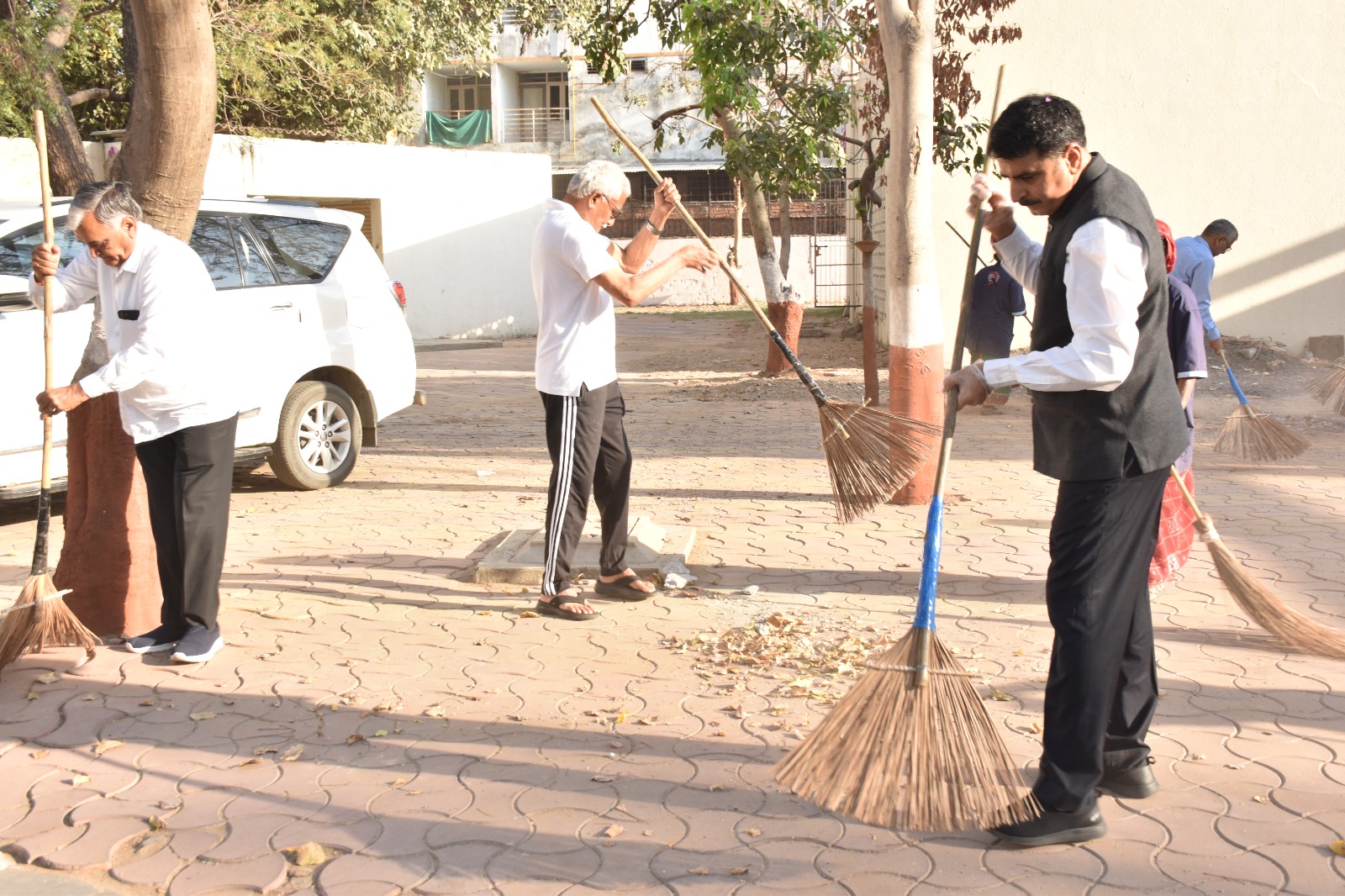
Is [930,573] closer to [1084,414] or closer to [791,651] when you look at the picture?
[1084,414]

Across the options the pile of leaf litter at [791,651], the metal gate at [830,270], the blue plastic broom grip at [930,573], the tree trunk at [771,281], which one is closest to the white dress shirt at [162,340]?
the pile of leaf litter at [791,651]

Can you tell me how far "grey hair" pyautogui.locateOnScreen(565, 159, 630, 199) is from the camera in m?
5.04

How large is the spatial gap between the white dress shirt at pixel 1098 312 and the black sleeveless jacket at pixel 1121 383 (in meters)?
0.07

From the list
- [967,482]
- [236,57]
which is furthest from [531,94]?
[967,482]

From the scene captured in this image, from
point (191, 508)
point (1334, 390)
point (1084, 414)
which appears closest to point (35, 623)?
point (191, 508)

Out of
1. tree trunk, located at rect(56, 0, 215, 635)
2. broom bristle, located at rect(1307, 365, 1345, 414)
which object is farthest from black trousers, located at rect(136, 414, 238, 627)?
broom bristle, located at rect(1307, 365, 1345, 414)

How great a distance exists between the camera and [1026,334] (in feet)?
48.8

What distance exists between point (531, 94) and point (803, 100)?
27266 mm

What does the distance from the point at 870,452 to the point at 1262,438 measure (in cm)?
452

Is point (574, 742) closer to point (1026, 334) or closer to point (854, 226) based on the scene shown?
point (1026, 334)

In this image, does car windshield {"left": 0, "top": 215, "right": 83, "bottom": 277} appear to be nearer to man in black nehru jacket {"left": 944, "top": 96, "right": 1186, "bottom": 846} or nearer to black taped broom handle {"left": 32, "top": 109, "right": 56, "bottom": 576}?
black taped broom handle {"left": 32, "top": 109, "right": 56, "bottom": 576}

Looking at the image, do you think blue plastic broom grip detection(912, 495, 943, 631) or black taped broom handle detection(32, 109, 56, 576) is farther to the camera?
black taped broom handle detection(32, 109, 56, 576)

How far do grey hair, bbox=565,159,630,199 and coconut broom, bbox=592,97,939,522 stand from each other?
0.13 metres

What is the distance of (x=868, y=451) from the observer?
197 inches
